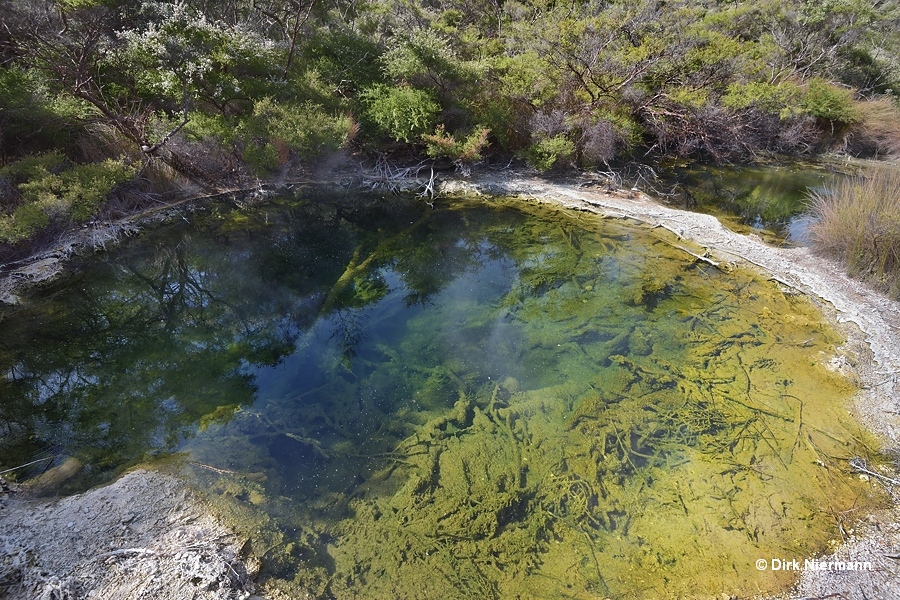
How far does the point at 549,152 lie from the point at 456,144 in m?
2.85

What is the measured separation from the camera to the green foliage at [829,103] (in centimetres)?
1541

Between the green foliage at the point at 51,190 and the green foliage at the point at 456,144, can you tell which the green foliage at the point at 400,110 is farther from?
the green foliage at the point at 51,190

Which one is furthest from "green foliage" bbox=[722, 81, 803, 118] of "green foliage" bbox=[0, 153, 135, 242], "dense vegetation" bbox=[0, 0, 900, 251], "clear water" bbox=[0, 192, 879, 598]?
"green foliage" bbox=[0, 153, 135, 242]

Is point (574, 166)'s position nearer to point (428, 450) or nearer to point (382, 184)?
point (382, 184)

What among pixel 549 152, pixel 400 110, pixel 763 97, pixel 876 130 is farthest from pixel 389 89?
pixel 876 130

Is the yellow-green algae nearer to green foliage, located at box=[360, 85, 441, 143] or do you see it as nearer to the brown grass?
green foliage, located at box=[360, 85, 441, 143]

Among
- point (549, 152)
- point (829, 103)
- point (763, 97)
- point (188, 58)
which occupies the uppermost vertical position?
point (188, 58)

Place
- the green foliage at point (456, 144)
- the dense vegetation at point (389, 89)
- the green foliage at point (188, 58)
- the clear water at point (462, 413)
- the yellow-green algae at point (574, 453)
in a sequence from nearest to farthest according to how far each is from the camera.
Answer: the yellow-green algae at point (574, 453), the clear water at point (462, 413), the dense vegetation at point (389, 89), the green foliage at point (188, 58), the green foliage at point (456, 144)

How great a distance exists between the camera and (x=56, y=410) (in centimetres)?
586

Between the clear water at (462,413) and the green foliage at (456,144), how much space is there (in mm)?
4533

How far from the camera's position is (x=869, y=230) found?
775cm

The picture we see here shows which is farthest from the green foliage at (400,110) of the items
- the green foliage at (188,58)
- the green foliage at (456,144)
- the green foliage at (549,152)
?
the green foliage at (549,152)

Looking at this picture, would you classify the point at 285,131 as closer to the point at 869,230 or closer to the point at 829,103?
the point at 869,230

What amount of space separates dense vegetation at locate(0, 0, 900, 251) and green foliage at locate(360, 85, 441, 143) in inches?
2.1
